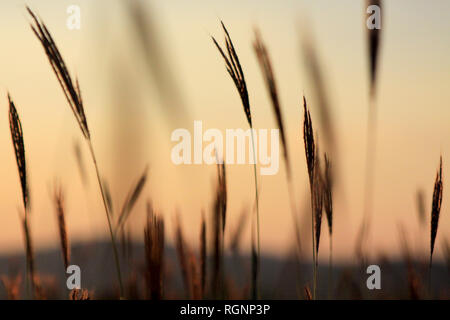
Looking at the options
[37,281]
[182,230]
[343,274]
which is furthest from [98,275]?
[343,274]

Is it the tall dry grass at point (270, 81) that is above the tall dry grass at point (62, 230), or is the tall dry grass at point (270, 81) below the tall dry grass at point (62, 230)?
above

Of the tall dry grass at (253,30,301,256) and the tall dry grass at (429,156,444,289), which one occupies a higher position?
the tall dry grass at (253,30,301,256)

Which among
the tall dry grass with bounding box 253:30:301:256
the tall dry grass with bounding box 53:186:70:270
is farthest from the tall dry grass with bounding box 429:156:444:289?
the tall dry grass with bounding box 53:186:70:270

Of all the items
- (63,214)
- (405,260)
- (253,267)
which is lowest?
(405,260)

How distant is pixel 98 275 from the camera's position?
178cm

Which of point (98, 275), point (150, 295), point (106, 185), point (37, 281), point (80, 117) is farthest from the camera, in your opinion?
point (98, 275)

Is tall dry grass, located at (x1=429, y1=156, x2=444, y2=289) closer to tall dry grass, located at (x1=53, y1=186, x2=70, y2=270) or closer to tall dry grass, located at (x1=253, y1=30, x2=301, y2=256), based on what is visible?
tall dry grass, located at (x1=253, y1=30, x2=301, y2=256)

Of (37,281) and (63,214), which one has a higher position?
(63,214)

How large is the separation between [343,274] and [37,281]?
42.7 inches

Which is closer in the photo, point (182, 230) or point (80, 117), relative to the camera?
point (80, 117)

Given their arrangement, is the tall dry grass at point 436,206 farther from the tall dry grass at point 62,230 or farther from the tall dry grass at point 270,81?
the tall dry grass at point 62,230

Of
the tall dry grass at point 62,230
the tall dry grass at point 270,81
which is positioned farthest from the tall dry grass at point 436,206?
the tall dry grass at point 62,230

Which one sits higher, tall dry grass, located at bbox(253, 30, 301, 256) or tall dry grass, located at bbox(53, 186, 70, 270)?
tall dry grass, located at bbox(253, 30, 301, 256)

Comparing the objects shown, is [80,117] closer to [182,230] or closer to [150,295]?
[150,295]
